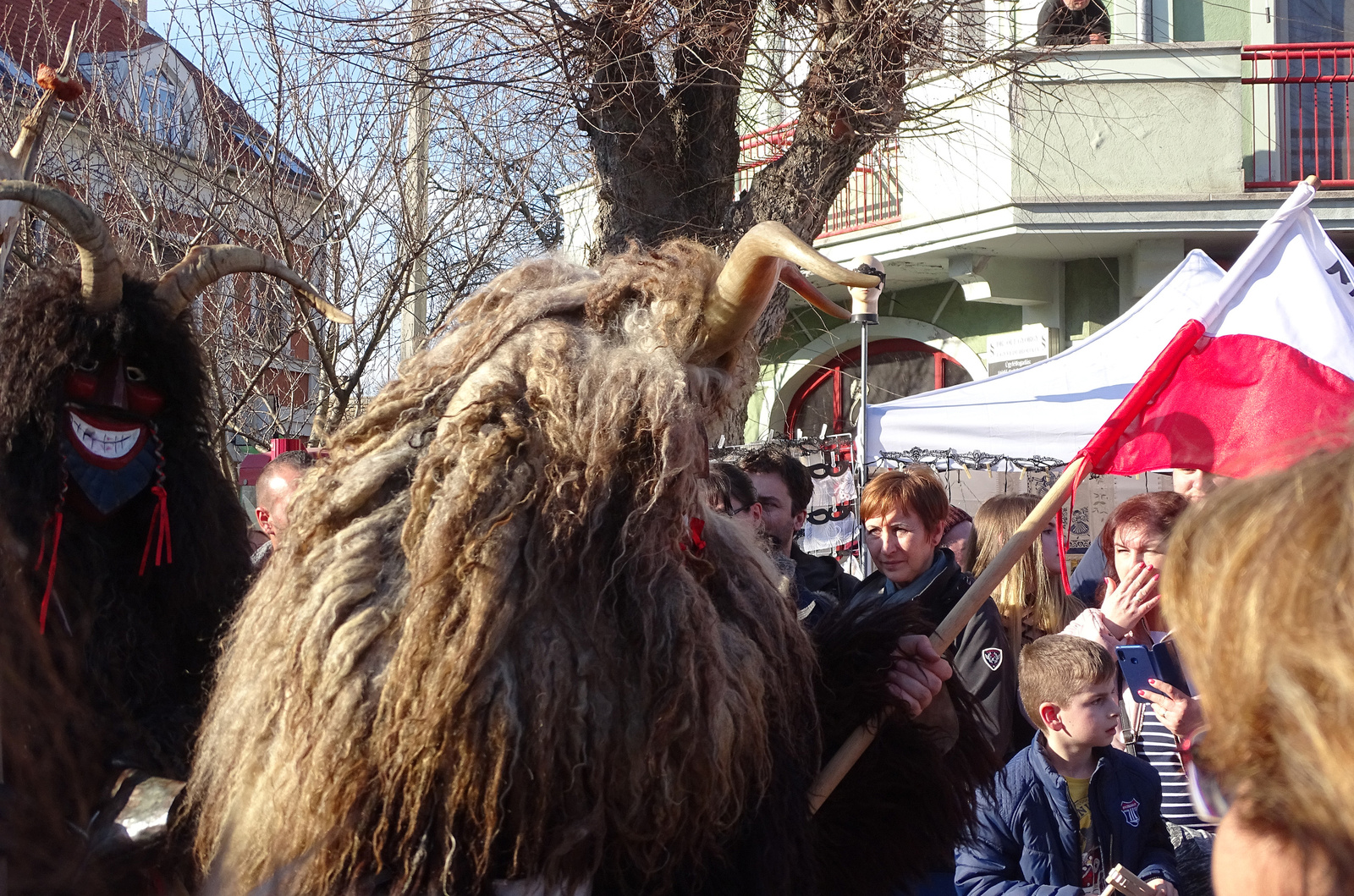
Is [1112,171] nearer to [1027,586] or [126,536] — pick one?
[1027,586]

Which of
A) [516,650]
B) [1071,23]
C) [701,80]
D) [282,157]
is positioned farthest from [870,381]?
[516,650]

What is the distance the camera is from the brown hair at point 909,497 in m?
4.02

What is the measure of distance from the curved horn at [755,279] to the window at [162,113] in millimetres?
8182

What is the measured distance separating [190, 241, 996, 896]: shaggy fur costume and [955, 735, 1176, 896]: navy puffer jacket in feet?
5.49

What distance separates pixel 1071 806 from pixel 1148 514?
115cm

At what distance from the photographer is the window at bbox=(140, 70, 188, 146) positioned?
8.76m

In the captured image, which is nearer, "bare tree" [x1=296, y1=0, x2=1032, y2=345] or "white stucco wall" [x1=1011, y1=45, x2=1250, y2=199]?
"bare tree" [x1=296, y1=0, x2=1032, y2=345]

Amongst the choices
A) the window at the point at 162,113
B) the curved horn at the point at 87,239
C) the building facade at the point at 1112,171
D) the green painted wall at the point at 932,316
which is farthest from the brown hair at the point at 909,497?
the green painted wall at the point at 932,316

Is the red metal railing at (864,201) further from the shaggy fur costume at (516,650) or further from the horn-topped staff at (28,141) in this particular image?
the shaggy fur costume at (516,650)

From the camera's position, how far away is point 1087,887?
3.19 meters

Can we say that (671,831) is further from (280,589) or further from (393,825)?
(280,589)

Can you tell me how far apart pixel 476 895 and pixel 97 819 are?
3.38ft

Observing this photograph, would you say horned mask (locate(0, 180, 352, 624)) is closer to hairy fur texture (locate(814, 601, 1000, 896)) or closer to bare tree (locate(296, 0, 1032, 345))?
hairy fur texture (locate(814, 601, 1000, 896))

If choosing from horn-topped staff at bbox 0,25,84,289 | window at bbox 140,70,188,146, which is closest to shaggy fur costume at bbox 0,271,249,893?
horn-topped staff at bbox 0,25,84,289
